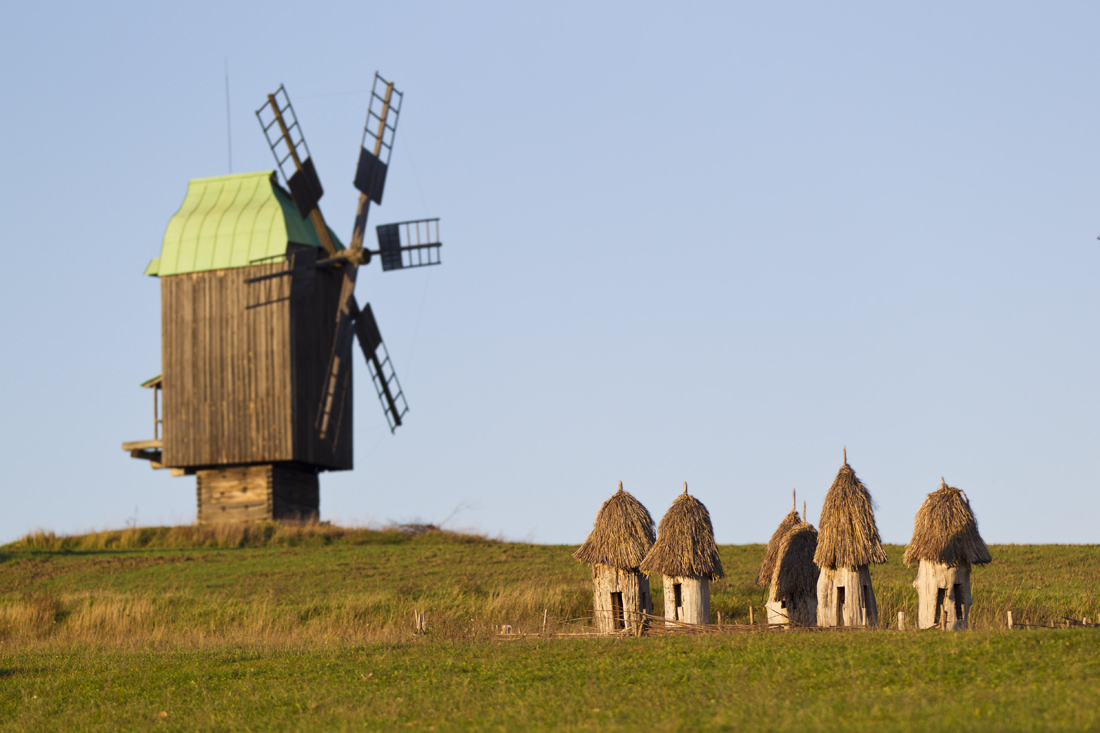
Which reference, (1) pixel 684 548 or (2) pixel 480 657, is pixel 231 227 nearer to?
(1) pixel 684 548

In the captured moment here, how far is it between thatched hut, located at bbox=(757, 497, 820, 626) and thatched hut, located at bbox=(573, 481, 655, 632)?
7.59ft

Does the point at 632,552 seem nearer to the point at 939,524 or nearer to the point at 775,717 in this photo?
the point at 939,524

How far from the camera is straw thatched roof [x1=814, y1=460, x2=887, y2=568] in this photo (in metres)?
20.4

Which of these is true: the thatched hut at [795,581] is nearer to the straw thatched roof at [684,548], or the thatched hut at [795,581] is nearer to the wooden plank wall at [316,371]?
the straw thatched roof at [684,548]

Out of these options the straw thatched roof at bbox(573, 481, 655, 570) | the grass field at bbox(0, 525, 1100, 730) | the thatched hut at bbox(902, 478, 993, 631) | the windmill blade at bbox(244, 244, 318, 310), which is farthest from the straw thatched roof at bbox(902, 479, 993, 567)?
the windmill blade at bbox(244, 244, 318, 310)

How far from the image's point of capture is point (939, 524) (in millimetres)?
20094

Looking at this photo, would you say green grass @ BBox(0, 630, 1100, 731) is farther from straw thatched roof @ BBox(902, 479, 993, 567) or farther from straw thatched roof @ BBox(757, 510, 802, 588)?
straw thatched roof @ BBox(757, 510, 802, 588)

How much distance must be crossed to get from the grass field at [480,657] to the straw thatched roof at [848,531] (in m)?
1.71

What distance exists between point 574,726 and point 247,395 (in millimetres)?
30009

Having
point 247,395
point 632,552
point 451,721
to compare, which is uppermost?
point 247,395

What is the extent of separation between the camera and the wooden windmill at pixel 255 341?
4159 centimetres

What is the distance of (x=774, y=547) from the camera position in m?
Answer: 23.2

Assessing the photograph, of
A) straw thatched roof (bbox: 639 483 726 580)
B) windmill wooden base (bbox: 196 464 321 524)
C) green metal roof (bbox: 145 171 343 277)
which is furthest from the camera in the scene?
green metal roof (bbox: 145 171 343 277)

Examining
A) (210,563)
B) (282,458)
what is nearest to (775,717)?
(210,563)
